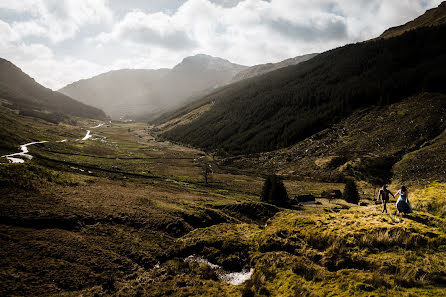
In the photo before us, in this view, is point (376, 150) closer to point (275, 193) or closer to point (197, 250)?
point (275, 193)

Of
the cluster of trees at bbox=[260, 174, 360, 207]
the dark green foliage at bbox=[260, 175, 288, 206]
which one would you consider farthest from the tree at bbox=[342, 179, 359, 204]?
the dark green foliage at bbox=[260, 175, 288, 206]

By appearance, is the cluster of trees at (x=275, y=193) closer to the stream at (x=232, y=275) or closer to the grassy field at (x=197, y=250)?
the grassy field at (x=197, y=250)

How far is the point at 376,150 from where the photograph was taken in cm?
14562

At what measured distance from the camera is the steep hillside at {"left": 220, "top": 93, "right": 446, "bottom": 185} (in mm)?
119688

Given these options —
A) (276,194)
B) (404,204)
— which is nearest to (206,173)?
(276,194)

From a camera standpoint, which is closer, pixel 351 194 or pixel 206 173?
pixel 351 194

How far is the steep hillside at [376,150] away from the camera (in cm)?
11969

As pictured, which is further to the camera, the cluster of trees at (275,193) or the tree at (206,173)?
the tree at (206,173)

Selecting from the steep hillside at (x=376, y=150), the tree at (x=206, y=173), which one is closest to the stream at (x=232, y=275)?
the tree at (x=206, y=173)

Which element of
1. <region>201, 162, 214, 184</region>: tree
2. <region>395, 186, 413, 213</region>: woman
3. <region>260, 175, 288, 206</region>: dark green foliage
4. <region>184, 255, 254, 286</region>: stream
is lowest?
<region>201, 162, 214, 184</region>: tree

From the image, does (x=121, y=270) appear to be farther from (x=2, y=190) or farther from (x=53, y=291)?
(x=2, y=190)

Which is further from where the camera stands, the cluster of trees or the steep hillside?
the steep hillside

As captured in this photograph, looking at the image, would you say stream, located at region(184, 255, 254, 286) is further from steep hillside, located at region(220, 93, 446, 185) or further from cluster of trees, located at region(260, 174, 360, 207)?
steep hillside, located at region(220, 93, 446, 185)

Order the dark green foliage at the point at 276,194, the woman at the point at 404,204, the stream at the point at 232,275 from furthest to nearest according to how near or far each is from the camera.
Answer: the dark green foliage at the point at 276,194, the woman at the point at 404,204, the stream at the point at 232,275
